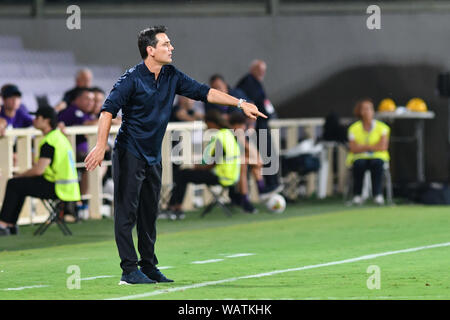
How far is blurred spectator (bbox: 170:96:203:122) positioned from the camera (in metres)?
19.7

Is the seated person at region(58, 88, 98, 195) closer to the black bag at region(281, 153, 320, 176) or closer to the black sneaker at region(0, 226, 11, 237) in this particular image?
the black sneaker at region(0, 226, 11, 237)

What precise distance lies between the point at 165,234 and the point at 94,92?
3272mm

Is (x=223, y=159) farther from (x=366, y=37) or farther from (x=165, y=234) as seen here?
(x=366, y=37)

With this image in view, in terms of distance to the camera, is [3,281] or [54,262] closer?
[3,281]

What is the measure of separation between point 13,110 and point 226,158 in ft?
9.48

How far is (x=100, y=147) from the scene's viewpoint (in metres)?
9.81

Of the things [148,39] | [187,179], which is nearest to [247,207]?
[187,179]

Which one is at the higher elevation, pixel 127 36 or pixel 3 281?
pixel 127 36

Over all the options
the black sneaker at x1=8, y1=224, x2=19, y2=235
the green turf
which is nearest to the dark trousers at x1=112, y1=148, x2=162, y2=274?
the green turf

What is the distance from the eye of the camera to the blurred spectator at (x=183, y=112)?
19.7 metres

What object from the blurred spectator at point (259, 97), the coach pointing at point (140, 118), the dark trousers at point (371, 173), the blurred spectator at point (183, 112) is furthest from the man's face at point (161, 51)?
the dark trousers at point (371, 173)

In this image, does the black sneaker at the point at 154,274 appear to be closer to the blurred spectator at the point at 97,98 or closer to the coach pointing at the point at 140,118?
the coach pointing at the point at 140,118

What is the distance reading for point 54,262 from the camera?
41.3 ft
